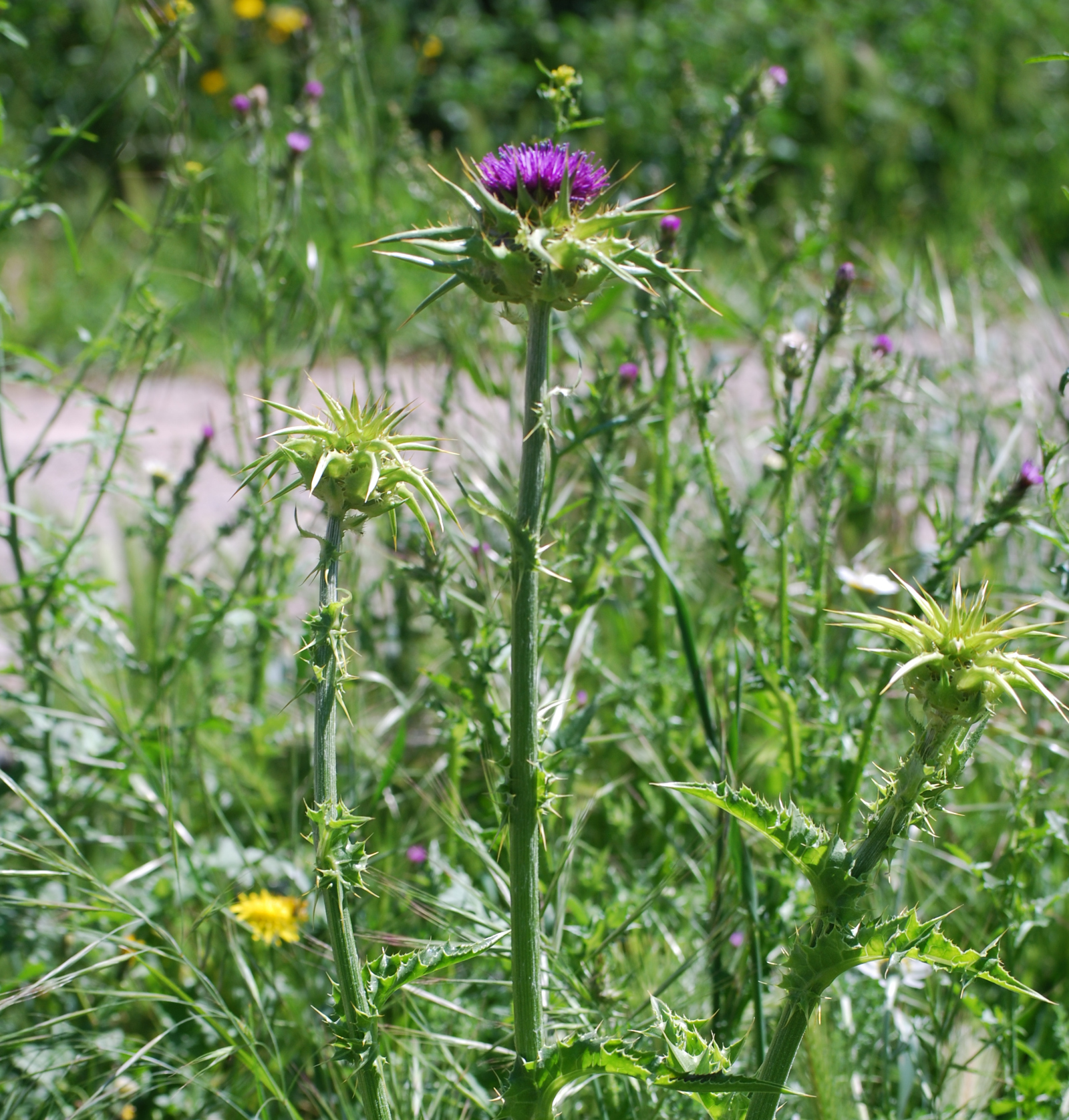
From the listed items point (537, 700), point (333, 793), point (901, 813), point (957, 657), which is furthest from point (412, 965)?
point (957, 657)

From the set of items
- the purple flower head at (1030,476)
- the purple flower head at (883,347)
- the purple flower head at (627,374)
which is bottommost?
the purple flower head at (1030,476)

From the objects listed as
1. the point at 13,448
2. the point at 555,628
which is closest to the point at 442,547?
the point at 555,628

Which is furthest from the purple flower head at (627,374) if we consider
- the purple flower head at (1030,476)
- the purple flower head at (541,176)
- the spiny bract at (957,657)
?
the spiny bract at (957,657)

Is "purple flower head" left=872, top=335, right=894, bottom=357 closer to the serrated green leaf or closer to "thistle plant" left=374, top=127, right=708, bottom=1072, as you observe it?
"thistle plant" left=374, top=127, right=708, bottom=1072

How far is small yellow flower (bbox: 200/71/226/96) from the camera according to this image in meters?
6.69

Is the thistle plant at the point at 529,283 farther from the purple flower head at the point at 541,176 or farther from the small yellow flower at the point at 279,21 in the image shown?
the small yellow flower at the point at 279,21

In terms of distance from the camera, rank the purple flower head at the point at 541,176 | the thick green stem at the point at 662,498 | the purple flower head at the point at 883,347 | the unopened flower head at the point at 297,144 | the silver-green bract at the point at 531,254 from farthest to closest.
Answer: the unopened flower head at the point at 297,144
the thick green stem at the point at 662,498
the purple flower head at the point at 883,347
the purple flower head at the point at 541,176
the silver-green bract at the point at 531,254

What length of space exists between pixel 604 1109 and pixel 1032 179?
696 centimetres

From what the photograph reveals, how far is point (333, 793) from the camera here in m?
1.06

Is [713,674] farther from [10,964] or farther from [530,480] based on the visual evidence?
[10,964]

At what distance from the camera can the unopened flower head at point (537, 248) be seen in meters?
1.01

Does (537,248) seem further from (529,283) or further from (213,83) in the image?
(213,83)

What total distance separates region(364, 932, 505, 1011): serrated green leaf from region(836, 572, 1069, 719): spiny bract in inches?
20.1

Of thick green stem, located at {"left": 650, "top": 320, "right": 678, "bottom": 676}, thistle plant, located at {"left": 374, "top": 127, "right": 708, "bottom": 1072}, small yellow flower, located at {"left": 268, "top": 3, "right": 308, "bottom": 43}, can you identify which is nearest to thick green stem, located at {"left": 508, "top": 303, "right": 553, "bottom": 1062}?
thistle plant, located at {"left": 374, "top": 127, "right": 708, "bottom": 1072}
